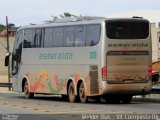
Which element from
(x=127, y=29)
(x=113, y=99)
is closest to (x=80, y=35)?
(x=127, y=29)

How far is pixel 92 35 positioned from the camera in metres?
27.3

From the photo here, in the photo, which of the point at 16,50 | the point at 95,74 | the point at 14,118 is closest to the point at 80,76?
the point at 95,74

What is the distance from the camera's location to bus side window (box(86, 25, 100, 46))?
27031 mm

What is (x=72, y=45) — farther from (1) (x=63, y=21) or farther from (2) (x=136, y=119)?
→ (2) (x=136, y=119)

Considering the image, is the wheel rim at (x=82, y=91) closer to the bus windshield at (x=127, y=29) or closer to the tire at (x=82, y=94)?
the tire at (x=82, y=94)

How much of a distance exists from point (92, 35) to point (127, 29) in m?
1.59

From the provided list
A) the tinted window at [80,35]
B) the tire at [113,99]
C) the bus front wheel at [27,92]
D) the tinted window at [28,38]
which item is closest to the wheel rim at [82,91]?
the tire at [113,99]

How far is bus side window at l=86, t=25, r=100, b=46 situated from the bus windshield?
0.51m

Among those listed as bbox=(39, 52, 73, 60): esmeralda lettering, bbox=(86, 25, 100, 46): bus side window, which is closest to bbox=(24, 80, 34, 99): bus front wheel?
bbox=(39, 52, 73, 60): esmeralda lettering

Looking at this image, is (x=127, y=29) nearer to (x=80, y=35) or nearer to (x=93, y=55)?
(x=93, y=55)

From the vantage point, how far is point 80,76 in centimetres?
2822

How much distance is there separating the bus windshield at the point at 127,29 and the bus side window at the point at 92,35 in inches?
20.0

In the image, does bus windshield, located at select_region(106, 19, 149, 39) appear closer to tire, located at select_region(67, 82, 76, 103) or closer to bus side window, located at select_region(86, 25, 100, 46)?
bus side window, located at select_region(86, 25, 100, 46)

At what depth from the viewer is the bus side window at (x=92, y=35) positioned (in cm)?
2703
